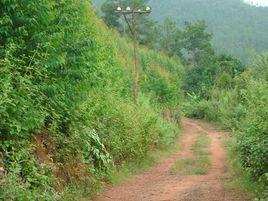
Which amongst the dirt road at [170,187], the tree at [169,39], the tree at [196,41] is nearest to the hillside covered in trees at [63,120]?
the dirt road at [170,187]

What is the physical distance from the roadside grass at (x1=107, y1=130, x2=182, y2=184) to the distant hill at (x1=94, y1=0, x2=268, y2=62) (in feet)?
213

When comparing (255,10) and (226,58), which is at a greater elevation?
(255,10)

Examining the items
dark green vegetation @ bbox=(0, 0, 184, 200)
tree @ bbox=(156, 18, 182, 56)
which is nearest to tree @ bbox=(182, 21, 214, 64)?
tree @ bbox=(156, 18, 182, 56)

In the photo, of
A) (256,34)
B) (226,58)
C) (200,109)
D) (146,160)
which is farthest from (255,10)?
(146,160)

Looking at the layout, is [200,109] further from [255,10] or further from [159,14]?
[255,10]

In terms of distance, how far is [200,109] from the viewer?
4112cm

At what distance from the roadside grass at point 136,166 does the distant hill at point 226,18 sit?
64.9m

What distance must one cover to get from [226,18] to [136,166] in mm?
102368

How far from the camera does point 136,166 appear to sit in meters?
14.6

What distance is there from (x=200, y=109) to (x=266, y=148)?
32.0 metres

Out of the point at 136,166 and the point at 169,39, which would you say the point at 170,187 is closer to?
the point at 136,166

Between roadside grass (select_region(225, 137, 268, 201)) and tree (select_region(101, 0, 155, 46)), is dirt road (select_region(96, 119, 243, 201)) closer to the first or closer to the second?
roadside grass (select_region(225, 137, 268, 201))

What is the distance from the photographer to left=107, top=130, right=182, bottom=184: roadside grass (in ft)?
40.1

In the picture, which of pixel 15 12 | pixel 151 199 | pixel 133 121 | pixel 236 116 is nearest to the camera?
pixel 15 12
